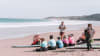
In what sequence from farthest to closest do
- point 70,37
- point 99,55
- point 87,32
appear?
point 70,37 < point 87,32 < point 99,55

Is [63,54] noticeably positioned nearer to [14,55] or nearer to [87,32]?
[87,32]

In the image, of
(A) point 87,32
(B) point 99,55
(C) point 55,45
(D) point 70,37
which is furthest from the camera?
(D) point 70,37

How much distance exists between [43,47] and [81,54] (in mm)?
2096

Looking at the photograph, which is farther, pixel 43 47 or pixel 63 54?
pixel 43 47

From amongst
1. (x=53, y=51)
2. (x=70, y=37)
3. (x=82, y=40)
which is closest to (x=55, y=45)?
(x=53, y=51)

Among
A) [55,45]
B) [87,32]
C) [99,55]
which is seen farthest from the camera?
[55,45]

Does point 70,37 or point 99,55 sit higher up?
point 70,37

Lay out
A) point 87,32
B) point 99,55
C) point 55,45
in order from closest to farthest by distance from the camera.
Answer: point 99,55 → point 87,32 → point 55,45

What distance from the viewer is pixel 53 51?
1139 centimetres

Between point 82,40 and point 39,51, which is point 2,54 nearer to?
point 39,51

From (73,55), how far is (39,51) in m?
2.10

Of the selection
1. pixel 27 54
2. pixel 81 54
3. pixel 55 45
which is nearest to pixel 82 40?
pixel 55 45

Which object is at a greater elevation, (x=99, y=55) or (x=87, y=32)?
(x=87, y=32)

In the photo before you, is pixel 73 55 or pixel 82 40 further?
pixel 82 40
